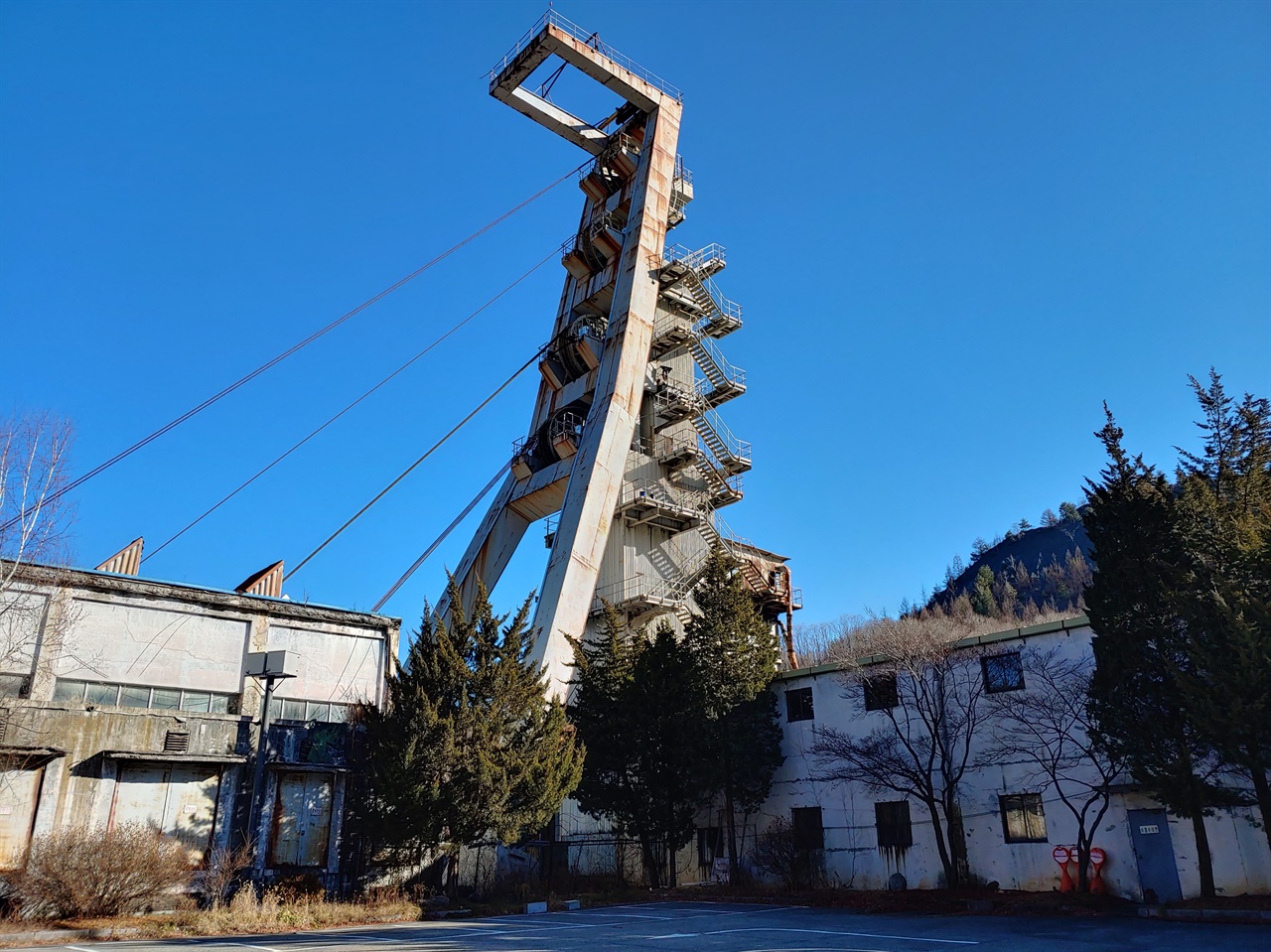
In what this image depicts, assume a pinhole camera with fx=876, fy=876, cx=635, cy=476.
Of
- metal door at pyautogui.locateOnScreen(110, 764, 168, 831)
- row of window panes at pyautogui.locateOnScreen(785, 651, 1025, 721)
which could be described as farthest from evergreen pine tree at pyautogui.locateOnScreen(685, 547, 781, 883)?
metal door at pyautogui.locateOnScreen(110, 764, 168, 831)

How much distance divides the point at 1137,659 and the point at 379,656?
17.8m

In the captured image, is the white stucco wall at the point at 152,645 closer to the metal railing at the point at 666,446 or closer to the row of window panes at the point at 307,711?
the row of window panes at the point at 307,711

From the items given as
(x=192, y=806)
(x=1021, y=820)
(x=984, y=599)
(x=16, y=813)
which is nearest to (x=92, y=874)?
(x=16, y=813)

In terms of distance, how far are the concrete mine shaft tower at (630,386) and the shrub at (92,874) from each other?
15780 millimetres

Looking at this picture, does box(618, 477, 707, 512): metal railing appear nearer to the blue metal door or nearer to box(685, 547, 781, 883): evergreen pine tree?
box(685, 547, 781, 883): evergreen pine tree

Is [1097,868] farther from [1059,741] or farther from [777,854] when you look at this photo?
[777,854]

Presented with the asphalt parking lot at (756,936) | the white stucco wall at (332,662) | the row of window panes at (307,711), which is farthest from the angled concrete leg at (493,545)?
the asphalt parking lot at (756,936)

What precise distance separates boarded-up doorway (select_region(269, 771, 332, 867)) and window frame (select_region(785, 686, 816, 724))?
13.6 metres

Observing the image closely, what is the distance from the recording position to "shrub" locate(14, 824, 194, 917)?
1517 centimetres

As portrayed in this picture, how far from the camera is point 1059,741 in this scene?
20656mm

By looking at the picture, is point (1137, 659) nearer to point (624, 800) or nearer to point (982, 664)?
point (982, 664)

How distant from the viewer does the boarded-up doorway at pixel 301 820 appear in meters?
19.2

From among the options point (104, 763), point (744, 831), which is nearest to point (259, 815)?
point (104, 763)

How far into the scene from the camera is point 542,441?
35844 mm
